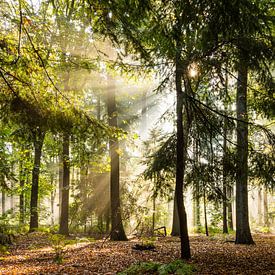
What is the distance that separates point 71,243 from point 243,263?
23.8ft

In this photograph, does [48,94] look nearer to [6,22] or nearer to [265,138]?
[6,22]

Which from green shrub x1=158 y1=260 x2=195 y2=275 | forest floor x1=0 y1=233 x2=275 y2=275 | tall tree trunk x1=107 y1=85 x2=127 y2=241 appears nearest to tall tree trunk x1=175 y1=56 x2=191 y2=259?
forest floor x1=0 y1=233 x2=275 y2=275

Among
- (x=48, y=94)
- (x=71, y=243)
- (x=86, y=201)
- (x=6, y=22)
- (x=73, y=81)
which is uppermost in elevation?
(x=73, y=81)

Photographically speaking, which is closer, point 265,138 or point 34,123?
point 34,123

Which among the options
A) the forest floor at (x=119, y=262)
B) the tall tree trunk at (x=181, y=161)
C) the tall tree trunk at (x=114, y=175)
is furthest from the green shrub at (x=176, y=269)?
the tall tree trunk at (x=114, y=175)

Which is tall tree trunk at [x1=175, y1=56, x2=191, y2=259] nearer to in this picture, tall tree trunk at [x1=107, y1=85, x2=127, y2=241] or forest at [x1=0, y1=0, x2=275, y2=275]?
forest at [x1=0, y1=0, x2=275, y2=275]

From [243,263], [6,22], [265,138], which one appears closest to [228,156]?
[265,138]

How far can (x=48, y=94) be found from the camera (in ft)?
21.6

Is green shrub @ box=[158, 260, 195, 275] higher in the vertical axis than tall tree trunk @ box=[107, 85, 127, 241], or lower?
lower

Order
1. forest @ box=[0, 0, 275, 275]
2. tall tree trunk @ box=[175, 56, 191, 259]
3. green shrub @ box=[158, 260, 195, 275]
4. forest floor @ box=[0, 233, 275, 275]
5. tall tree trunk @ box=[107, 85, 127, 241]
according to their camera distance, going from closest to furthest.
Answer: forest @ box=[0, 0, 275, 275], green shrub @ box=[158, 260, 195, 275], forest floor @ box=[0, 233, 275, 275], tall tree trunk @ box=[175, 56, 191, 259], tall tree trunk @ box=[107, 85, 127, 241]

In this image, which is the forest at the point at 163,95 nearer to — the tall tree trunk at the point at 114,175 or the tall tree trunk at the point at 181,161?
the tall tree trunk at the point at 181,161

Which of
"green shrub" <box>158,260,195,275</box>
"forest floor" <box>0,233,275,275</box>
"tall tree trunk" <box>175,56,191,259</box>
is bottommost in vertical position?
"forest floor" <box>0,233,275,275</box>

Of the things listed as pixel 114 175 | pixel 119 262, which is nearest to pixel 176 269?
pixel 119 262

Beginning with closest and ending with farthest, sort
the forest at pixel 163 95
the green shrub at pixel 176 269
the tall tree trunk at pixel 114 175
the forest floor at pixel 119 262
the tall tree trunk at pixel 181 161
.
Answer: the forest at pixel 163 95 < the green shrub at pixel 176 269 < the forest floor at pixel 119 262 < the tall tree trunk at pixel 181 161 < the tall tree trunk at pixel 114 175
